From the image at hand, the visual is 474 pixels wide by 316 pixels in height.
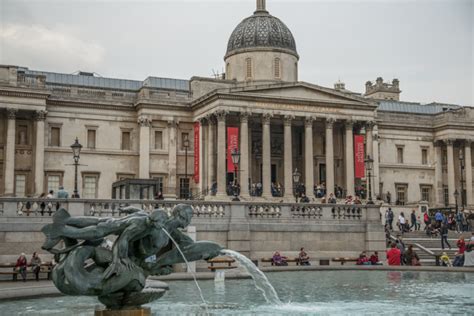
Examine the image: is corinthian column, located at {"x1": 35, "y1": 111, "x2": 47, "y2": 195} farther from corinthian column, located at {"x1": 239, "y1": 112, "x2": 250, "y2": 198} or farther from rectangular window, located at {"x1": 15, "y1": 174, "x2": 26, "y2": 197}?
corinthian column, located at {"x1": 239, "y1": 112, "x2": 250, "y2": 198}

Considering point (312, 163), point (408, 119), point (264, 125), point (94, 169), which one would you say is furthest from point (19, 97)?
point (408, 119)

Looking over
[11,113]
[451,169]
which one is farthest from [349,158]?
[11,113]

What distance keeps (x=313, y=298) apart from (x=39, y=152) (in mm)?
40914

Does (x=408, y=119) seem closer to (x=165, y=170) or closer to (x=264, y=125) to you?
(x=264, y=125)

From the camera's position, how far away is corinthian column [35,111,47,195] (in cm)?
5322

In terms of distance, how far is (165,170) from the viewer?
2291 inches

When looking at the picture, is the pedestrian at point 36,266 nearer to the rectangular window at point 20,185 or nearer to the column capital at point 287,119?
the rectangular window at point 20,185

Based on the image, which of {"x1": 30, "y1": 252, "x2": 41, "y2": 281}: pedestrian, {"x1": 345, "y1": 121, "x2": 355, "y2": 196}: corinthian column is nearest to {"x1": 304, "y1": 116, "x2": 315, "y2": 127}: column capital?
{"x1": 345, "y1": 121, "x2": 355, "y2": 196}: corinthian column

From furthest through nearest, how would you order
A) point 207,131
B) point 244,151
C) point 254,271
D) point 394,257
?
point 207,131
point 244,151
point 394,257
point 254,271

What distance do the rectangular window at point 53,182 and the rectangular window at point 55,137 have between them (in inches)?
103

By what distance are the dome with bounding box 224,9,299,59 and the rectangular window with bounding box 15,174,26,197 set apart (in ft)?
69.2

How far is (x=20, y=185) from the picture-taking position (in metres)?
53.7

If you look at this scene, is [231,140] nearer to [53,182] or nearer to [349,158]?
[349,158]

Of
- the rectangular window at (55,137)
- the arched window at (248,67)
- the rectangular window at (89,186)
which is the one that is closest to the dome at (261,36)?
the arched window at (248,67)
